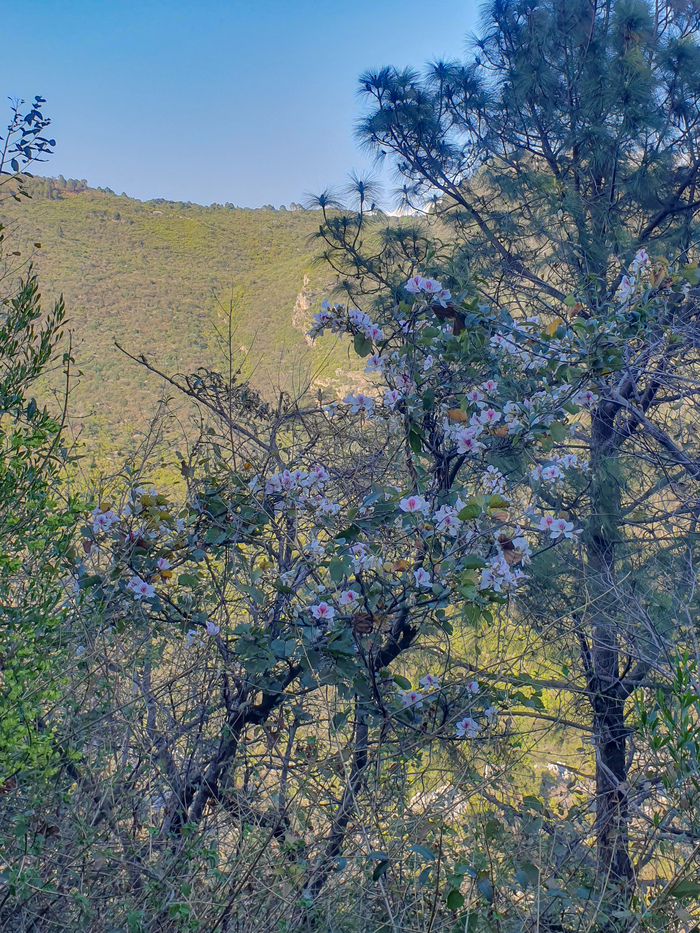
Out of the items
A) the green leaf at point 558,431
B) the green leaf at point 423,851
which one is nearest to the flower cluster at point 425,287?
the green leaf at point 558,431

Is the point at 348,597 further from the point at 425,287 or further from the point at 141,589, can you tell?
the point at 425,287

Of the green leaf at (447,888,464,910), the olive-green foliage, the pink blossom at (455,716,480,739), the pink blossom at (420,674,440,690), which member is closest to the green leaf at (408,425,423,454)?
the pink blossom at (420,674,440,690)

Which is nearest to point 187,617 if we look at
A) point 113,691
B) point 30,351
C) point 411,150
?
point 113,691

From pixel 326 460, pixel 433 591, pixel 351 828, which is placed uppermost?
pixel 326 460

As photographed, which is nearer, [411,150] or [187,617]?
[187,617]

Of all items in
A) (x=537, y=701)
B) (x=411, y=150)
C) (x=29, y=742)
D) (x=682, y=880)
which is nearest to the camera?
(x=682, y=880)

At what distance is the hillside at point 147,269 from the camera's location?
1091 centimetres

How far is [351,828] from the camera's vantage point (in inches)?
64.2

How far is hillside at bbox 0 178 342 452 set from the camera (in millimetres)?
10914

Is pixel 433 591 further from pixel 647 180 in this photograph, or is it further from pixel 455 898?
pixel 647 180

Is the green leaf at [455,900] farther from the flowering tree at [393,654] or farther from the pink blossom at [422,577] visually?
the pink blossom at [422,577]

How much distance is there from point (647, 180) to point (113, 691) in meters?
3.81

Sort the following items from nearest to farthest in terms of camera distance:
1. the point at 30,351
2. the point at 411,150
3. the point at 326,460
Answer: the point at 30,351 < the point at 326,460 < the point at 411,150

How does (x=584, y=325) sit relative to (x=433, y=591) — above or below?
above
